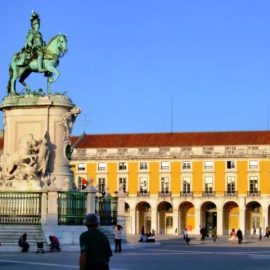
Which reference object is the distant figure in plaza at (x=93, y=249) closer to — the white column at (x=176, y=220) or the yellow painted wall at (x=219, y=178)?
the white column at (x=176, y=220)

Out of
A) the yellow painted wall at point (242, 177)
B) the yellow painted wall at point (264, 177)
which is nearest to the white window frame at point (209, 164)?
the yellow painted wall at point (242, 177)

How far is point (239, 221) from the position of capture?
3346 inches

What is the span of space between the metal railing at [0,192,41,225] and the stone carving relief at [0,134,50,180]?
1.01m

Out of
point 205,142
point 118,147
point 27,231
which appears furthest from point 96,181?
point 27,231

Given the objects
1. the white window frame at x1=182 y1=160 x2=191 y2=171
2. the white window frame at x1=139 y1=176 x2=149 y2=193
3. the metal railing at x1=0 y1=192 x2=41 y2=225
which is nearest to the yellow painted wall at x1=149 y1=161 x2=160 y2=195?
the white window frame at x1=139 y1=176 x2=149 y2=193

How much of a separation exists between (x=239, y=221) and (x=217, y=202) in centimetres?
313

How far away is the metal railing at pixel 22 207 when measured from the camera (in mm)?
30703

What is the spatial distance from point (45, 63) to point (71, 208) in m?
5.93

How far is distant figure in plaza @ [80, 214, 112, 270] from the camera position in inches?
378

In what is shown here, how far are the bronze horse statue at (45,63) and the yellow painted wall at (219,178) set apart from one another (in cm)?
5492

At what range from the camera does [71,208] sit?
102 feet

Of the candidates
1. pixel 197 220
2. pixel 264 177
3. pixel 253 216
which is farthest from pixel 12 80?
pixel 253 216

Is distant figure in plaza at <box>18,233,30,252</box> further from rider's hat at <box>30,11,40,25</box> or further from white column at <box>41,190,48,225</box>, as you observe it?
rider's hat at <box>30,11,40,25</box>

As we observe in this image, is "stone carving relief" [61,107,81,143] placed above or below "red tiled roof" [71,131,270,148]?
below
